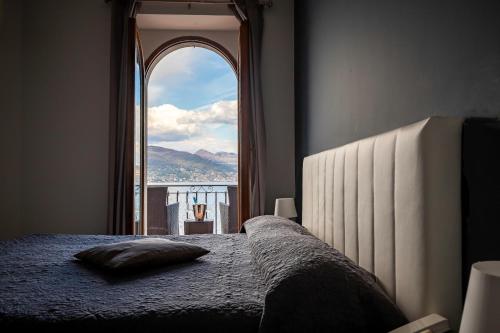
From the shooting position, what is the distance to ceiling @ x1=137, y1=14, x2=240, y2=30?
151 inches

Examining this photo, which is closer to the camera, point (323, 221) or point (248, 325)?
point (248, 325)

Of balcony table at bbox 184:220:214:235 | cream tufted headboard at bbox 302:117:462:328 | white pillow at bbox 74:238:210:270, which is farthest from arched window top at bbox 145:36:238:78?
cream tufted headboard at bbox 302:117:462:328

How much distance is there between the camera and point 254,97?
3.50 metres

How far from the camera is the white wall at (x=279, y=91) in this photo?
361 centimetres

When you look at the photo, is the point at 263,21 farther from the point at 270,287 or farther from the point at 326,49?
the point at 270,287

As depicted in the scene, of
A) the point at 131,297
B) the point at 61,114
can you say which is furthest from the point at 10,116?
the point at 131,297

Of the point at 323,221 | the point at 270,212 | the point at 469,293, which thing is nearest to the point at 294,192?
the point at 270,212

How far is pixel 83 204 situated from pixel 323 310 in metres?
3.03

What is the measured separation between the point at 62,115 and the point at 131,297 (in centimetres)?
280

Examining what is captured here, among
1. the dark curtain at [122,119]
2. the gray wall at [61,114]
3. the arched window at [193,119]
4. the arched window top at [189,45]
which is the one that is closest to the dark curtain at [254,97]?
the gray wall at [61,114]

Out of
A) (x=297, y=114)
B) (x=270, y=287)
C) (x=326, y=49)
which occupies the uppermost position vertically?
(x=326, y=49)

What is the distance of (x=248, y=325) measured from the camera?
1.08 m

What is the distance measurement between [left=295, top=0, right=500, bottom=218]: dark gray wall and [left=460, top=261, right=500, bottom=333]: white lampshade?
1.52 feet

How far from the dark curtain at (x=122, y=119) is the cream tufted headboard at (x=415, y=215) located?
251 cm
